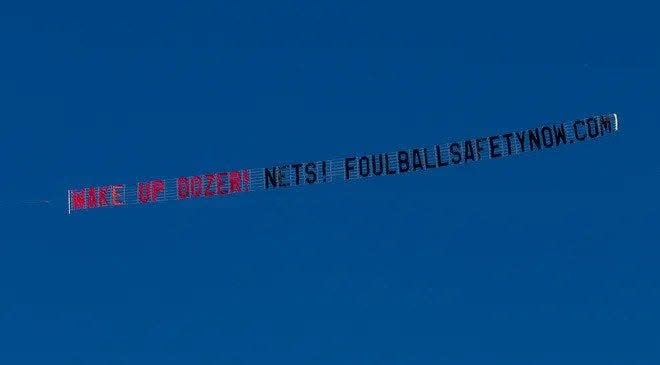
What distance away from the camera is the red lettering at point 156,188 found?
11625 cm

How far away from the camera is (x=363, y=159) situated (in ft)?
374

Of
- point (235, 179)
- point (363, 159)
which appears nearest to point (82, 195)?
point (235, 179)

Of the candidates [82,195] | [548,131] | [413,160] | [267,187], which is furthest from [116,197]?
[548,131]

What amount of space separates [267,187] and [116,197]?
34.6 ft

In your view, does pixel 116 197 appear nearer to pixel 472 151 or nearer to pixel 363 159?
pixel 363 159

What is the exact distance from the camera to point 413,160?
11356 centimetres

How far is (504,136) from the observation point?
4427 inches

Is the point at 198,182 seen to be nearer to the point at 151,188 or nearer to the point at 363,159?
the point at 151,188

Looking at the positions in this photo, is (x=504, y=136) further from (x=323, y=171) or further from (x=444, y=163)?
(x=323, y=171)

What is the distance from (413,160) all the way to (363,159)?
11.1 feet

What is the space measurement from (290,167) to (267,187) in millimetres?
2077

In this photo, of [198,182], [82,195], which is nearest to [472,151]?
[198,182]

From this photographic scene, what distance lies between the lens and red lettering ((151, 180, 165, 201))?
11625 centimetres

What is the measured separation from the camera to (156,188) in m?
116
